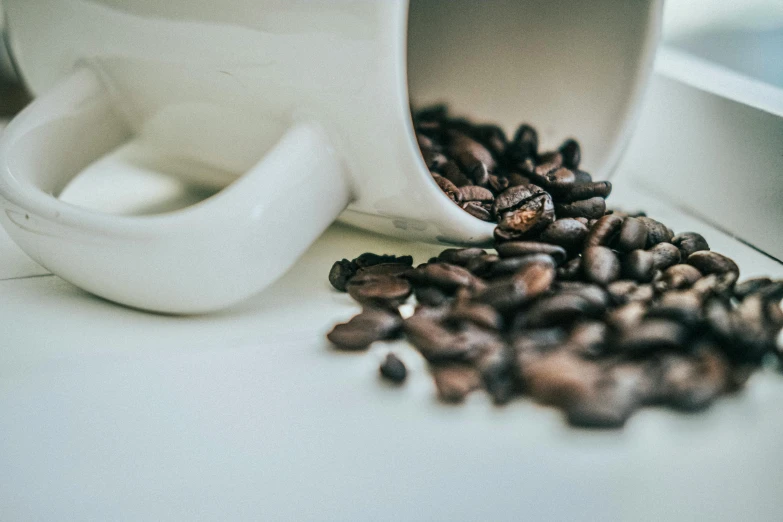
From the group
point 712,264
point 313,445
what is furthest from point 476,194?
point 313,445

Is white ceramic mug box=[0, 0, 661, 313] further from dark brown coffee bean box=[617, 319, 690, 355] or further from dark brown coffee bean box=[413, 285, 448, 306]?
dark brown coffee bean box=[617, 319, 690, 355]

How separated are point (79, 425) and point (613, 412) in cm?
36

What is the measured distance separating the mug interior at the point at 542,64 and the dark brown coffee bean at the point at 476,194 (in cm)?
17

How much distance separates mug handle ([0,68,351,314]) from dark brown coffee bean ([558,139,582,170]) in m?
0.29

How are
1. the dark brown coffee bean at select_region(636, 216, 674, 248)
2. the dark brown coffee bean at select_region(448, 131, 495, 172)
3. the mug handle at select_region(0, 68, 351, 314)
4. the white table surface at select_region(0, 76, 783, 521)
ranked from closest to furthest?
the white table surface at select_region(0, 76, 783, 521)
the mug handle at select_region(0, 68, 351, 314)
the dark brown coffee bean at select_region(636, 216, 674, 248)
the dark brown coffee bean at select_region(448, 131, 495, 172)

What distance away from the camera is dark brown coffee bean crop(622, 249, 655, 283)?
577 millimetres

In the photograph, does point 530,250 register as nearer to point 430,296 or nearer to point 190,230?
point 430,296

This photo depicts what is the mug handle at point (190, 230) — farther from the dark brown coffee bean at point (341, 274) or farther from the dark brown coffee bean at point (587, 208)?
the dark brown coffee bean at point (587, 208)

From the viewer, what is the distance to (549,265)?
56 centimetres

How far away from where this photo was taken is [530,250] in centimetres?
58

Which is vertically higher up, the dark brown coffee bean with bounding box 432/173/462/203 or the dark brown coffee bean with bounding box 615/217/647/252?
the dark brown coffee bean with bounding box 615/217/647/252

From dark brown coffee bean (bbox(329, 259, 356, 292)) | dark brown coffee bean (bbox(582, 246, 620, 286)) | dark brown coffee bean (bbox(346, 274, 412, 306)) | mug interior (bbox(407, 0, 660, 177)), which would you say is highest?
mug interior (bbox(407, 0, 660, 177))

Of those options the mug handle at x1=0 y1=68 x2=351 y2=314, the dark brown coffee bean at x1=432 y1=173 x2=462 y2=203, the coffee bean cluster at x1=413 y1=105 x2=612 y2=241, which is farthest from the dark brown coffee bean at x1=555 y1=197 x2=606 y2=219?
the mug handle at x1=0 y1=68 x2=351 y2=314

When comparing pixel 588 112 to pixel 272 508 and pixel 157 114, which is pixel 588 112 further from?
pixel 272 508
